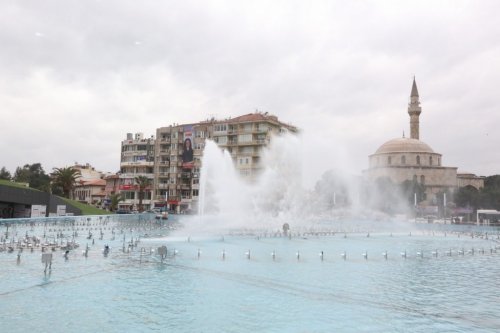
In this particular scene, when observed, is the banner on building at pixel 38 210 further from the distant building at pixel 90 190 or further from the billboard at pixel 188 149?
the distant building at pixel 90 190

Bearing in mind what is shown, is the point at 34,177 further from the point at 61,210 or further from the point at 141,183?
the point at 61,210

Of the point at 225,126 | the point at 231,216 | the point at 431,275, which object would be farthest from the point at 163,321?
the point at 225,126

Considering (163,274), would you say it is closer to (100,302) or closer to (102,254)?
(100,302)

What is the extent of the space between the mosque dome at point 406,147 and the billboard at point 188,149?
55.2 meters

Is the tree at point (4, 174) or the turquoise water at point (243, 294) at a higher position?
the tree at point (4, 174)

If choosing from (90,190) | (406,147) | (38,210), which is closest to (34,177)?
(90,190)

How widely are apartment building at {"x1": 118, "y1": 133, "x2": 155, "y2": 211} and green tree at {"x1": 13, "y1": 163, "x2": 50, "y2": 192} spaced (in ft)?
56.3

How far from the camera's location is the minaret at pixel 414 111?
416 feet

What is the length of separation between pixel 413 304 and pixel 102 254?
1832cm

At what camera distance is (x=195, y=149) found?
337 ft

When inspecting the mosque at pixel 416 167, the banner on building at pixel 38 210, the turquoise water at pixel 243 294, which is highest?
the mosque at pixel 416 167

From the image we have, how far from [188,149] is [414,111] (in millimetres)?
64251

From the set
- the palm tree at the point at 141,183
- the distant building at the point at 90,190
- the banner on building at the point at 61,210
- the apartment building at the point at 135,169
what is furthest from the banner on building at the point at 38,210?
the distant building at the point at 90,190

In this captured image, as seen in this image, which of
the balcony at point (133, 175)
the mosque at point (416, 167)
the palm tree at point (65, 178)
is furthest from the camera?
the mosque at point (416, 167)
